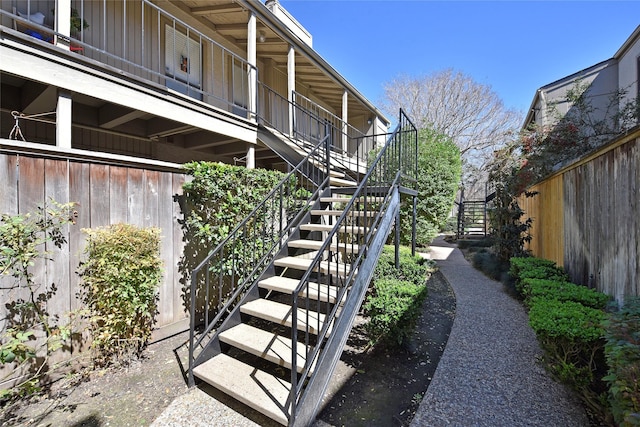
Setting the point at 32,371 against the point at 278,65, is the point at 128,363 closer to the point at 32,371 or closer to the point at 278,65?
the point at 32,371

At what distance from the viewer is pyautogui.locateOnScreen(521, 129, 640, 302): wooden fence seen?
2.75m

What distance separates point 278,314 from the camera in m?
3.01

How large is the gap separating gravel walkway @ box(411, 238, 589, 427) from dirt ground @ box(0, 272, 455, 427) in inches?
6.8

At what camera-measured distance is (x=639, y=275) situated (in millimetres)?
2584

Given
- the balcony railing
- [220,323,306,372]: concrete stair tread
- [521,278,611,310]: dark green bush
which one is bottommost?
[220,323,306,372]: concrete stair tread

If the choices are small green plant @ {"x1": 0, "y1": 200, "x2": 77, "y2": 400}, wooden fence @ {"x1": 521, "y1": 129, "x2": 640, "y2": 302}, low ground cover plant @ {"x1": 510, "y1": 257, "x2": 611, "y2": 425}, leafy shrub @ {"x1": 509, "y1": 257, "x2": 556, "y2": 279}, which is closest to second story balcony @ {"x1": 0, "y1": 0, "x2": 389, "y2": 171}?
small green plant @ {"x1": 0, "y1": 200, "x2": 77, "y2": 400}

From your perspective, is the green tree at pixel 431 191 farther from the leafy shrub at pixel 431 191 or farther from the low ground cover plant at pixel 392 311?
the low ground cover plant at pixel 392 311

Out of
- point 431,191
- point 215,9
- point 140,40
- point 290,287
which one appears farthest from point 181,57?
point 431,191

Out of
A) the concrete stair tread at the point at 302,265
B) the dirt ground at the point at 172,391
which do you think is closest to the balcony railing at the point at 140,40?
the concrete stair tread at the point at 302,265

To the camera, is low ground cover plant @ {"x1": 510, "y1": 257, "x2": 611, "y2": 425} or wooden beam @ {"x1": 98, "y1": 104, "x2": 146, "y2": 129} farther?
wooden beam @ {"x1": 98, "y1": 104, "x2": 146, "y2": 129}

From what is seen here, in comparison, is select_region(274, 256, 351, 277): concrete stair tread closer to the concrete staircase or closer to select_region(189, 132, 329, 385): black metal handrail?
the concrete staircase

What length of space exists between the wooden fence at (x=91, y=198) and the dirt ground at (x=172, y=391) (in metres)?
0.70

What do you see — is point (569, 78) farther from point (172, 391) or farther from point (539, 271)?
point (172, 391)

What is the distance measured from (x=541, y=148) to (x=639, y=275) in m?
4.83
